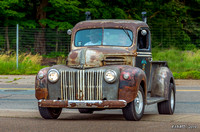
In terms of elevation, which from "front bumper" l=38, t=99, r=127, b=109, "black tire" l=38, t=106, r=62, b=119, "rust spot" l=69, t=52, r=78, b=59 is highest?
"rust spot" l=69, t=52, r=78, b=59

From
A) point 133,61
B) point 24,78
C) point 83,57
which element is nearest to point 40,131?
point 83,57

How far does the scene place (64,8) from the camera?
33.4 meters

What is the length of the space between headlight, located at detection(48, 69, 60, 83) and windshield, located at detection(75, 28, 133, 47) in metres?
1.47

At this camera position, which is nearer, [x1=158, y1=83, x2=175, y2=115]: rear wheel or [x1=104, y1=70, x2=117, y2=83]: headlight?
[x1=104, y1=70, x2=117, y2=83]: headlight

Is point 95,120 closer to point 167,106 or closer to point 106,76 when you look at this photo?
point 106,76

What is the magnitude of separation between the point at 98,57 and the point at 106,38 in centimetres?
91

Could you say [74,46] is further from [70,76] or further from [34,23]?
[34,23]

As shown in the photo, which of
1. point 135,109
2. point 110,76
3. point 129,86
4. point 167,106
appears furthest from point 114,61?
point 167,106

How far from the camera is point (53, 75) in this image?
10.1m

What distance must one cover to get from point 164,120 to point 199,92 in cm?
746

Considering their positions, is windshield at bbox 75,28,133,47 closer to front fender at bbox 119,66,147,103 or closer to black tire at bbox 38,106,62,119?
front fender at bbox 119,66,147,103

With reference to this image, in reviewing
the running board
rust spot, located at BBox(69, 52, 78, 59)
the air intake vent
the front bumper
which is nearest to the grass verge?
the running board

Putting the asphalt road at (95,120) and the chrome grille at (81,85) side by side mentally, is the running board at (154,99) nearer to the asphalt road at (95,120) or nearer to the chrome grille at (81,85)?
the asphalt road at (95,120)

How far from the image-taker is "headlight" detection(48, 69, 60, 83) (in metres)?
10.1
